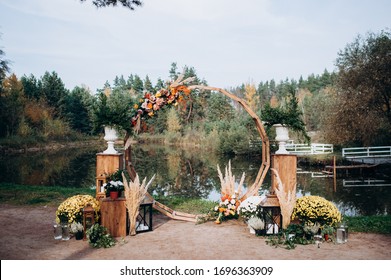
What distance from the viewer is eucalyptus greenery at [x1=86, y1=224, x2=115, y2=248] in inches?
226

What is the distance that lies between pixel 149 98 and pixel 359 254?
5200 millimetres

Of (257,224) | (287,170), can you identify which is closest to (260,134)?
(287,170)

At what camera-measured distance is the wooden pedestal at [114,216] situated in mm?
6234

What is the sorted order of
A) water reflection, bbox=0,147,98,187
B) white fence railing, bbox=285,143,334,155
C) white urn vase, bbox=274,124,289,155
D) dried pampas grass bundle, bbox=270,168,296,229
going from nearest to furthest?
dried pampas grass bundle, bbox=270,168,296,229 → white urn vase, bbox=274,124,289,155 → water reflection, bbox=0,147,98,187 → white fence railing, bbox=285,143,334,155

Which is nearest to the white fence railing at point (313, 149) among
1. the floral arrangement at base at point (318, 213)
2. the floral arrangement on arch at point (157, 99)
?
the floral arrangement on arch at point (157, 99)

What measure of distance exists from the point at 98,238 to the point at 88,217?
49 centimetres

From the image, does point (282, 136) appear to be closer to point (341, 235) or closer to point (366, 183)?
point (341, 235)

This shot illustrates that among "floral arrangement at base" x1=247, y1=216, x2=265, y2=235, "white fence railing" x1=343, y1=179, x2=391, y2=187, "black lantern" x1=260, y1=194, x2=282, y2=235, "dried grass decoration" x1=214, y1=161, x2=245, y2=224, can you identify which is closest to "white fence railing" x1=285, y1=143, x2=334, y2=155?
"white fence railing" x1=343, y1=179, x2=391, y2=187

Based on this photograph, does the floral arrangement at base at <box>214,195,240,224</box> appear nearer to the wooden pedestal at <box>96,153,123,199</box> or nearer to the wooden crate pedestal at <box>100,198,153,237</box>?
the wooden crate pedestal at <box>100,198,153,237</box>

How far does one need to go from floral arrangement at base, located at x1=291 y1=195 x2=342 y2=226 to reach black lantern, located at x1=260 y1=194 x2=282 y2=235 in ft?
1.53

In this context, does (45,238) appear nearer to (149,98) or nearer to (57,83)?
(149,98)

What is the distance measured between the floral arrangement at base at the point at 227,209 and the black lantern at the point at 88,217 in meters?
2.71

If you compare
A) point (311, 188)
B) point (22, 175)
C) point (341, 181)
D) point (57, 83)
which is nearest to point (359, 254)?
point (311, 188)

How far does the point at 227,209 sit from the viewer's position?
761cm
